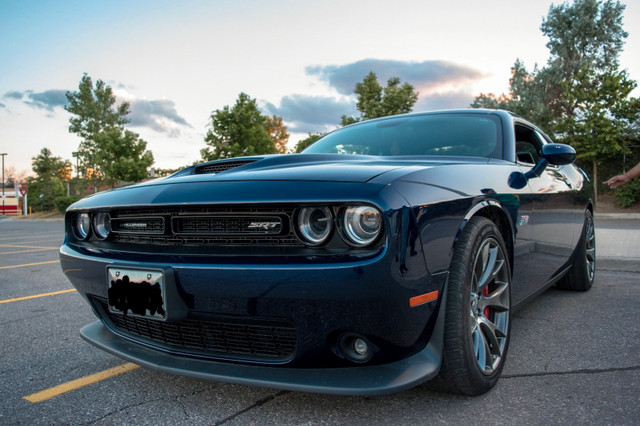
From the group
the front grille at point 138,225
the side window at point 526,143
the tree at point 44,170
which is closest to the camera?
the front grille at point 138,225

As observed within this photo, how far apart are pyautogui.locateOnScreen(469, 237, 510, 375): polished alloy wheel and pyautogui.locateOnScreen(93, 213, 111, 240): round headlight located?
1.66 meters

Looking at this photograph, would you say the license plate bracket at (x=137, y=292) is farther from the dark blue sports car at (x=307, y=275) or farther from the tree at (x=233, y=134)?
the tree at (x=233, y=134)

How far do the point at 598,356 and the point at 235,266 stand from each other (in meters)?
1.98

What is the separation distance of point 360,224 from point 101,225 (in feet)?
4.40

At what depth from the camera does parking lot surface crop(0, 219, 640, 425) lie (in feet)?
6.01

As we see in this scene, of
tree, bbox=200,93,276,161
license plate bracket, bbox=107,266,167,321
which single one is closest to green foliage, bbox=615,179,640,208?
tree, bbox=200,93,276,161

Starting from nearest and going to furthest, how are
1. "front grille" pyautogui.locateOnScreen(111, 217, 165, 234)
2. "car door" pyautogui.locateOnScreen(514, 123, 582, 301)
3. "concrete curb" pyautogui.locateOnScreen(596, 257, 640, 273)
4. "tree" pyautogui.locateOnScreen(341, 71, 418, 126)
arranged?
"front grille" pyautogui.locateOnScreen(111, 217, 165, 234), "car door" pyautogui.locateOnScreen(514, 123, 582, 301), "concrete curb" pyautogui.locateOnScreen(596, 257, 640, 273), "tree" pyautogui.locateOnScreen(341, 71, 418, 126)

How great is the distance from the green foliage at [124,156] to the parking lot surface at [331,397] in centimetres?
2959

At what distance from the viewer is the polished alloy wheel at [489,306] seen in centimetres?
201

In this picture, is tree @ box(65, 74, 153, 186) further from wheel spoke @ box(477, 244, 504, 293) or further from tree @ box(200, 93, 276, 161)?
wheel spoke @ box(477, 244, 504, 293)

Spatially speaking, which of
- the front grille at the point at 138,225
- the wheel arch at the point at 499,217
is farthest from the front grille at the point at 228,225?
the wheel arch at the point at 499,217

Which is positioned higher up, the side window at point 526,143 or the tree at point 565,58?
the tree at point 565,58

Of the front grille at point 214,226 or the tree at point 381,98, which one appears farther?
the tree at point 381,98

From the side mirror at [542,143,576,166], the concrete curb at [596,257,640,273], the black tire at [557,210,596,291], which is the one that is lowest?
the concrete curb at [596,257,640,273]
